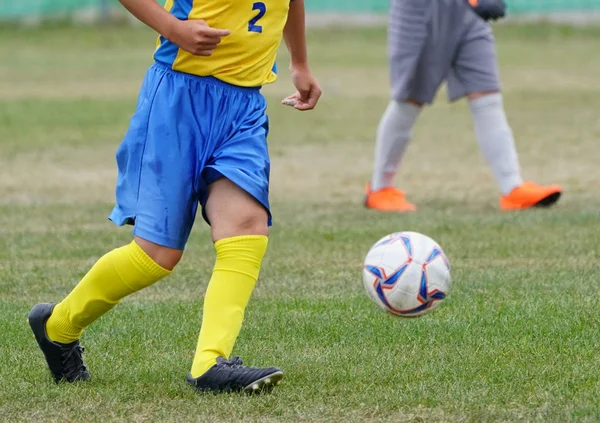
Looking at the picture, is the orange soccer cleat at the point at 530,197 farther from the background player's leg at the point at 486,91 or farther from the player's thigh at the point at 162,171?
the player's thigh at the point at 162,171

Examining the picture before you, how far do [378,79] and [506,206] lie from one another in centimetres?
1061

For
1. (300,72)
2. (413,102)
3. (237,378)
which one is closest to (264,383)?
(237,378)

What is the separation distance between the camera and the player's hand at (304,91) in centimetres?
493

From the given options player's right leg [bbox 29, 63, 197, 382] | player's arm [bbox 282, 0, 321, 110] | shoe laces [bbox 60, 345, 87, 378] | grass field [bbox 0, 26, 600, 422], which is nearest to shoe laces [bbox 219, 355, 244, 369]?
grass field [bbox 0, 26, 600, 422]

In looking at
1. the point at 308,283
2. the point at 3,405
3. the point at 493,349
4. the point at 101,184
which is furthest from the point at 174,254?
the point at 101,184

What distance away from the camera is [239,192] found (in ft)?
14.3

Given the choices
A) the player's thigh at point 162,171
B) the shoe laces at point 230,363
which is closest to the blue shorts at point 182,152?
the player's thigh at point 162,171

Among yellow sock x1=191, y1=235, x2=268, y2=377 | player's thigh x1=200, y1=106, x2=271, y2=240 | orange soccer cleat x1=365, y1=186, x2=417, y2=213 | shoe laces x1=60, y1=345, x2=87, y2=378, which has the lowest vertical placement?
orange soccer cleat x1=365, y1=186, x2=417, y2=213

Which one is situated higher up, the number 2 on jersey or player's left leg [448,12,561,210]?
the number 2 on jersey

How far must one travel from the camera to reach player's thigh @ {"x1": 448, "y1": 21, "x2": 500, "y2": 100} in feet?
29.0

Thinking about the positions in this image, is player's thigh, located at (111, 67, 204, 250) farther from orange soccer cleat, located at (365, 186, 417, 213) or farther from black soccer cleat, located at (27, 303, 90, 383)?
orange soccer cleat, located at (365, 186, 417, 213)

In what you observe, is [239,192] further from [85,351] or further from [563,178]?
[563,178]

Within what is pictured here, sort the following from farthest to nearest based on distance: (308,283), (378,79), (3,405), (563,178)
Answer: (378,79) < (563,178) < (308,283) < (3,405)

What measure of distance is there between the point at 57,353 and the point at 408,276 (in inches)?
53.2
